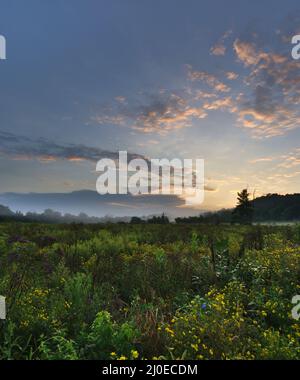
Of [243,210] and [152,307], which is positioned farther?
[243,210]

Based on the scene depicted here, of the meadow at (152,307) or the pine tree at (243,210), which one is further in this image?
the pine tree at (243,210)

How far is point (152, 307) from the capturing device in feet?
16.9

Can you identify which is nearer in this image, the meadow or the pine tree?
the meadow

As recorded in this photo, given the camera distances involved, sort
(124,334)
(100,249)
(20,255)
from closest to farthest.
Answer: (124,334) → (20,255) → (100,249)

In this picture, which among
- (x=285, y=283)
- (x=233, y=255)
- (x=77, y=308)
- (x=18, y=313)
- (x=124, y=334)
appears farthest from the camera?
(x=233, y=255)

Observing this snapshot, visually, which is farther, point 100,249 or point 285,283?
point 100,249

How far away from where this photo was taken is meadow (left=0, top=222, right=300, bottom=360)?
402cm

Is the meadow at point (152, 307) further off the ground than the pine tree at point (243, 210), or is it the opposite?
the pine tree at point (243, 210)

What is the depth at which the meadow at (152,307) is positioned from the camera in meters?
4.02

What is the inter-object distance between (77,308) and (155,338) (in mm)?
1434

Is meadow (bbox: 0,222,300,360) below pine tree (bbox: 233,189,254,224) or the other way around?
below
